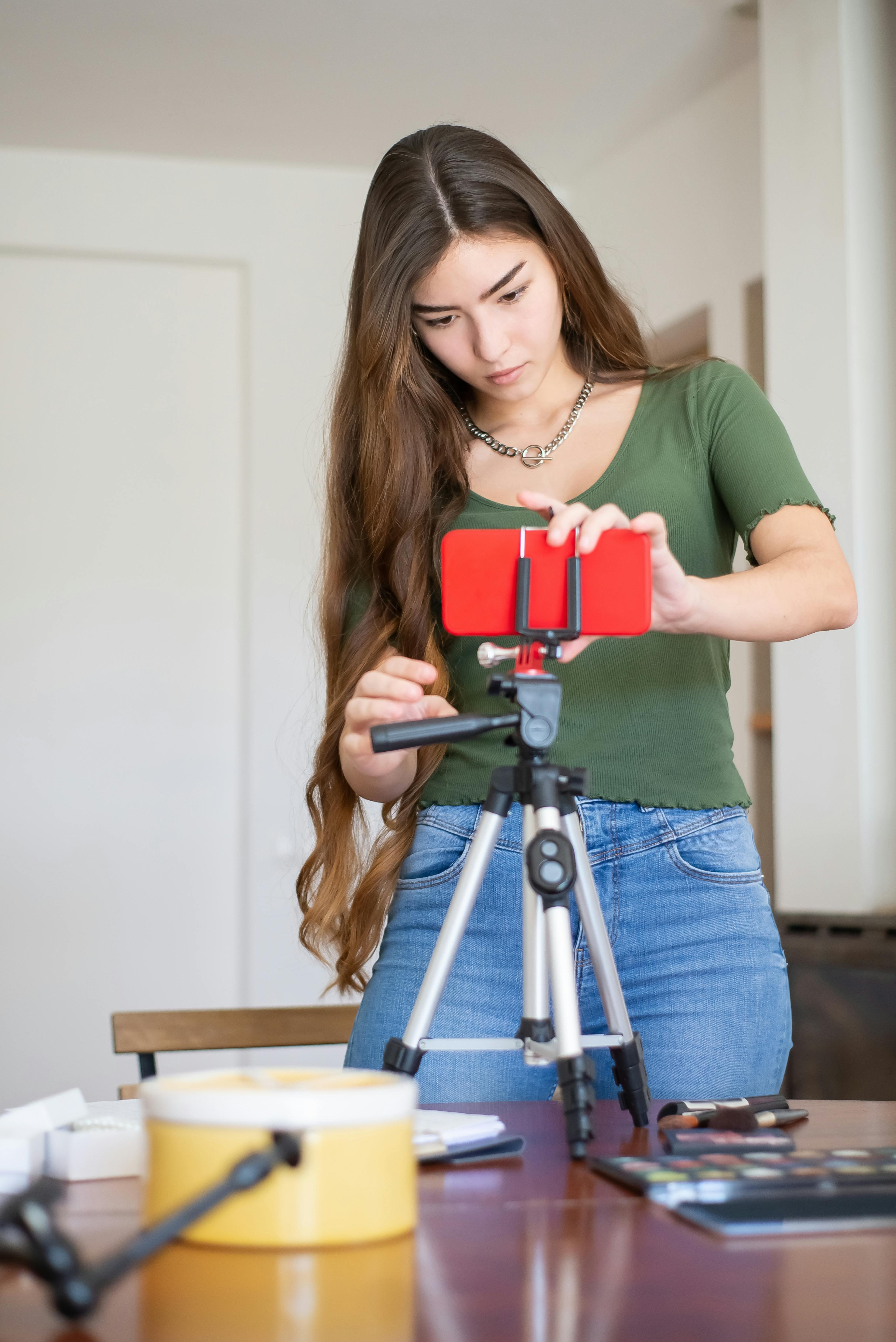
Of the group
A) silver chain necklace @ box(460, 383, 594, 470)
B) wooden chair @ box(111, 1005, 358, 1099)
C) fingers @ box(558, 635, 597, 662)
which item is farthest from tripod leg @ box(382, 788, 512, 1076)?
wooden chair @ box(111, 1005, 358, 1099)

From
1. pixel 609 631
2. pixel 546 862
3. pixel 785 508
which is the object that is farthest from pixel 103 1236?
pixel 785 508

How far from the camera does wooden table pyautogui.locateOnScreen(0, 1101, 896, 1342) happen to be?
0.48 m

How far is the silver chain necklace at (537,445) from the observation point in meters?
1.33

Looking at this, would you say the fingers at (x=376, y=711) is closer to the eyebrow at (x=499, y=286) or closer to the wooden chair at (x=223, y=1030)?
the eyebrow at (x=499, y=286)

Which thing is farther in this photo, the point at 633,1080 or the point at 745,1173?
the point at 633,1080

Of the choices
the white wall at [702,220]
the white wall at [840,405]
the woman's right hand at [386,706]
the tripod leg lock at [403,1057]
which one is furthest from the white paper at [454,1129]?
the white wall at [702,220]

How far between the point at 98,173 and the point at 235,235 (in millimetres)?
426

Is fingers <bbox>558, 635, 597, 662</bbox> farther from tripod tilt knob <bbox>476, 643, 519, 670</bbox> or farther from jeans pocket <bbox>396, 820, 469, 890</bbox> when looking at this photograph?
jeans pocket <bbox>396, 820, 469, 890</bbox>

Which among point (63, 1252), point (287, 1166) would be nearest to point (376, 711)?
point (287, 1166)

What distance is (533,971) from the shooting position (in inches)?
32.3

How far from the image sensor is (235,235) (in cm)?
393

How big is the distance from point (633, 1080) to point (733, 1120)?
74 mm

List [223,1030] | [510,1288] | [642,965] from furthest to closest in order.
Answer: [223,1030] < [642,965] < [510,1288]

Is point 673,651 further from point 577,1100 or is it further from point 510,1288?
point 510,1288
